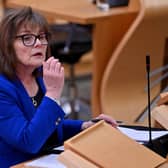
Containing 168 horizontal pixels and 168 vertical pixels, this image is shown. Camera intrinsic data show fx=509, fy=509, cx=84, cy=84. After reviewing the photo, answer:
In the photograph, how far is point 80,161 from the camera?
1104 mm

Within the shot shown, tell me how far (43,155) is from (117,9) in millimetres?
1724

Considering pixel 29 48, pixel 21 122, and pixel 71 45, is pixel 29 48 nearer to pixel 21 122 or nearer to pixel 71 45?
pixel 21 122

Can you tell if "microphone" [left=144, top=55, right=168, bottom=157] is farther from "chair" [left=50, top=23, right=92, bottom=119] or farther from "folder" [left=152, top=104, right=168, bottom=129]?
"chair" [left=50, top=23, right=92, bottom=119]

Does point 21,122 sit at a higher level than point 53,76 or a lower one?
lower

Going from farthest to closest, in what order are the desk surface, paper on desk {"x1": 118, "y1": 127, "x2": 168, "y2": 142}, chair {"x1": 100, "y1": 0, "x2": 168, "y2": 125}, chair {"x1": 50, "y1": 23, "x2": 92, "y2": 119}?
chair {"x1": 50, "y1": 23, "x2": 92, "y2": 119} < the desk surface < chair {"x1": 100, "y1": 0, "x2": 168, "y2": 125} < paper on desk {"x1": 118, "y1": 127, "x2": 168, "y2": 142}

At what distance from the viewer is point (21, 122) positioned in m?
1.39

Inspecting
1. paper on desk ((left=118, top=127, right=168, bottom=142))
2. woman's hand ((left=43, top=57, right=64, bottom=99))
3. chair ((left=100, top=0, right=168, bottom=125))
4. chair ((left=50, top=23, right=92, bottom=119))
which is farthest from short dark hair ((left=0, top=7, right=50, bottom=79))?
chair ((left=50, top=23, right=92, bottom=119))

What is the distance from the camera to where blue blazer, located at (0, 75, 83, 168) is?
4.49 feet

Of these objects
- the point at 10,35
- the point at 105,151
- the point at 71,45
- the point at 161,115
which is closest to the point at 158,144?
the point at 161,115

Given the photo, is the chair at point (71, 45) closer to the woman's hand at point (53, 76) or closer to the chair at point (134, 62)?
the chair at point (134, 62)

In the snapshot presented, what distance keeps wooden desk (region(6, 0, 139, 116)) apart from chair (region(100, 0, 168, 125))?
0.11 meters

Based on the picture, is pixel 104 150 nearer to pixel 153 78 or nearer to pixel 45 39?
pixel 45 39

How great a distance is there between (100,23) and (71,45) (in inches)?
25.8

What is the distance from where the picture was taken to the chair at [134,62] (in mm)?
2568
